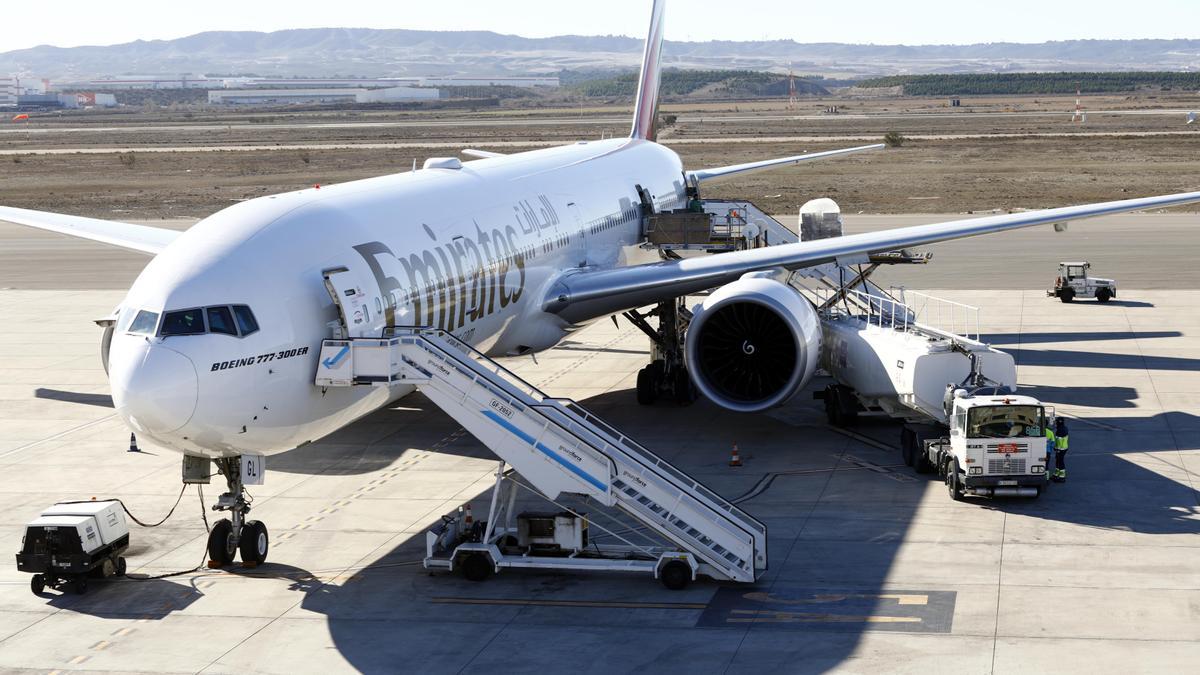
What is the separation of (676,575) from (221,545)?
6278 millimetres

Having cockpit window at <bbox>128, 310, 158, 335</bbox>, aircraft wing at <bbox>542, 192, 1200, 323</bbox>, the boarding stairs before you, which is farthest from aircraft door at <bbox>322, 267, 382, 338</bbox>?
aircraft wing at <bbox>542, 192, 1200, 323</bbox>

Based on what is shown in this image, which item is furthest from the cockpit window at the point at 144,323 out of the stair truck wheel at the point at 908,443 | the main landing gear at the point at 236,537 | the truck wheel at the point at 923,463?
the stair truck wheel at the point at 908,443

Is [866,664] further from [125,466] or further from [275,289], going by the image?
[125,466]

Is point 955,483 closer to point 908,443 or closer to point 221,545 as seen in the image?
point 908,443

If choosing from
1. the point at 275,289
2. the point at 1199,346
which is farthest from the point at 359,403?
the point at 1199,346

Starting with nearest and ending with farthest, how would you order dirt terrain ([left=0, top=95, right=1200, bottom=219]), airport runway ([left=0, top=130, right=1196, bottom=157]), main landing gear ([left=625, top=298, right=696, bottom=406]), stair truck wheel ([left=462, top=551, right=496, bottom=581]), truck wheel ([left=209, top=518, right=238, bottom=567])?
stair truck wheel ([left=462, top=551, right=496, bottom=581])
truck wheel ([left=209, top=518, right=238, bottom=567])
main landing gear ([left=625, top=298, right=696, bottom=406])
dirt terrain ([left=0, top=95, right=1200, bottom=219])
airport runway ([left=0, top=130, right=1196, bottom=157])

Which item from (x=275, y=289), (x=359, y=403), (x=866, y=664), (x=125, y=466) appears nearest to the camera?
(x=866, y=664)

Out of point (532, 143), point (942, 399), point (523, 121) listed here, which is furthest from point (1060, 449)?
point (523, 121)

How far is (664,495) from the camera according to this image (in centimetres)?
1873

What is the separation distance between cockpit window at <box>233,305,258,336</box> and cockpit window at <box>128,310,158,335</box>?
951 mm

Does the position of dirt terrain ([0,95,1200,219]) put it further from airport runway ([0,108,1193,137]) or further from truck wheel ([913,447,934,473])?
truck wheel ([913,447,934,473])

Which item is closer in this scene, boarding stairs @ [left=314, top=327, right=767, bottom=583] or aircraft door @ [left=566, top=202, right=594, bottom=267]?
boarding stairs @ [left=314, top=327, right=767, bottom=583]

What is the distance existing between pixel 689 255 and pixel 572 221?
24.9 feet

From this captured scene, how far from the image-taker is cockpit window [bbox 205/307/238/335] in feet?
56.4
